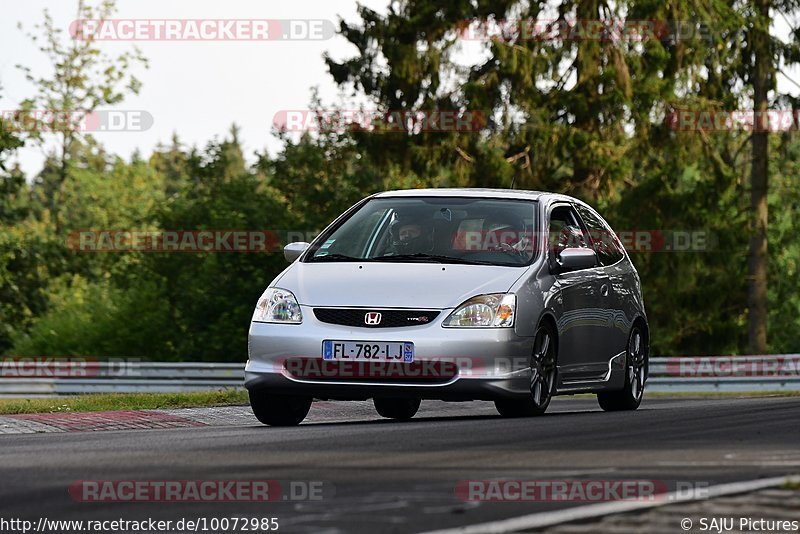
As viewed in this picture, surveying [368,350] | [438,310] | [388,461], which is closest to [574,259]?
[438,310]

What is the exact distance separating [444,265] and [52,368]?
98.2 ft

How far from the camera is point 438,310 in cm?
1114

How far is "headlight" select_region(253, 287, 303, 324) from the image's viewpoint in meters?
11.4

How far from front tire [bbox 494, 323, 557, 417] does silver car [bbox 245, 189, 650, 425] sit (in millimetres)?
15

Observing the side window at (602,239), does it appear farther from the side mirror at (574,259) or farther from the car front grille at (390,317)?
the car front grille at (390,317)

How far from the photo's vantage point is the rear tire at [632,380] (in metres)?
14.1

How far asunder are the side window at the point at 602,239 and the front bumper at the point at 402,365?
2533 millimetres

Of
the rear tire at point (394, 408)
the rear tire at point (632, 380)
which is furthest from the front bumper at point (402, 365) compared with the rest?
the rear tire at point (632, 380)

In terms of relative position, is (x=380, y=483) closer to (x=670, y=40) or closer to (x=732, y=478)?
(x=732, y=478)

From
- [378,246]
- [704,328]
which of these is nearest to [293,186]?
[704,328]

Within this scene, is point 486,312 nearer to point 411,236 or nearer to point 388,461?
point 411,236

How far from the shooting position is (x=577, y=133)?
36656 mm

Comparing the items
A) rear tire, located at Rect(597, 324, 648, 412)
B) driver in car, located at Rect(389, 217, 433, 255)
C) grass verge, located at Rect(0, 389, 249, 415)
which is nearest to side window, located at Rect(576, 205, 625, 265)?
rear tire, located at Rect(597, 324, 648, 412)

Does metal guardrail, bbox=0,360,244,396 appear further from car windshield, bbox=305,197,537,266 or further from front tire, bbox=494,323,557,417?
front tire, bbox=494,323,557,417
